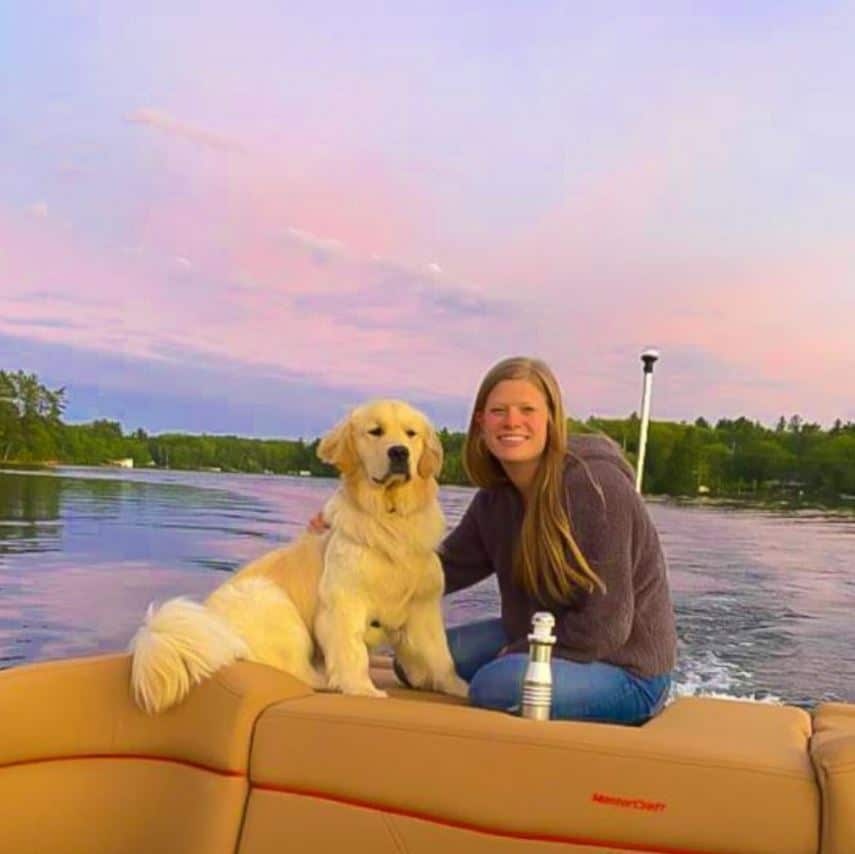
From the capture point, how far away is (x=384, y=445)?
9.32 ft

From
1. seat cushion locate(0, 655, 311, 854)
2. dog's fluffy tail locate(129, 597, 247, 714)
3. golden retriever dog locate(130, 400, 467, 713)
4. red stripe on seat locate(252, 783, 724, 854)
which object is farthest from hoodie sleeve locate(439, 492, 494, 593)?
red stripe on seat locate(252, 783, 724, 854)

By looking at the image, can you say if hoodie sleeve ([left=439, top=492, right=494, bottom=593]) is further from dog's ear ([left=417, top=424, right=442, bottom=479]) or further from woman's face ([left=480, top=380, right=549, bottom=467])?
woman's face ([left=480, top=380, right=549, bottom=467])

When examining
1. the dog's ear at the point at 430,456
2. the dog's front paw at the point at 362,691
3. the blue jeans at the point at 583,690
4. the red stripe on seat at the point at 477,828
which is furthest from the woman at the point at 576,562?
the red stripe on seat at the point at 477,828

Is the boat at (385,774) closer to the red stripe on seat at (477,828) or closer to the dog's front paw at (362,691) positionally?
the red stripe on seat at (477,828)

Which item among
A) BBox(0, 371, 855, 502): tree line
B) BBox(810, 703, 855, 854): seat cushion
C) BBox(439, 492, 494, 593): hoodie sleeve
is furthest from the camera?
BBox(0, 371, 855, 502): tree line

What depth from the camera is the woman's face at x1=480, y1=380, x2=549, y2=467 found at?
2.66 meters

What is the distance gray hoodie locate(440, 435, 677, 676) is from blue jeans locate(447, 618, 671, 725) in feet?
0.11

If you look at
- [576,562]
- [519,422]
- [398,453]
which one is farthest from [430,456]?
[576,562]

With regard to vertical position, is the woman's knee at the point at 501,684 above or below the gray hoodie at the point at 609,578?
below

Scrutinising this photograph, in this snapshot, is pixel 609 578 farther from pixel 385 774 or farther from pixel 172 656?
pixel 172 656

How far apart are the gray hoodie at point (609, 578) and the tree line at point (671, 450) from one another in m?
4.69

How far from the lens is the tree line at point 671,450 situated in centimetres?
957

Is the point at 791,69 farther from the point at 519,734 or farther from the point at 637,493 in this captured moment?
the point at 519,734

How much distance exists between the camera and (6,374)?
1312cm
